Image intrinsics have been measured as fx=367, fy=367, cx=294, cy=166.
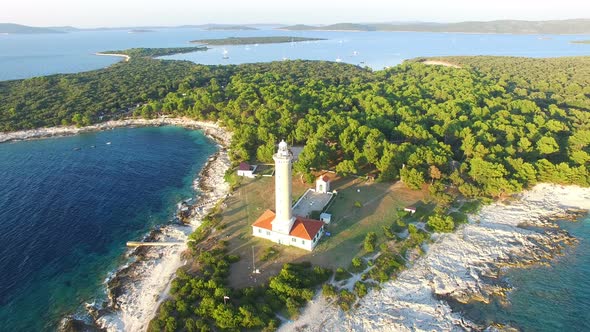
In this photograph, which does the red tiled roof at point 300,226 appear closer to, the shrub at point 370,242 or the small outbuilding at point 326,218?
the small outbuilding at point 326,218

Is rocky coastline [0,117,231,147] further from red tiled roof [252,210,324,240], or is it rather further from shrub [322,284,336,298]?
shrub [322,284,336,298]

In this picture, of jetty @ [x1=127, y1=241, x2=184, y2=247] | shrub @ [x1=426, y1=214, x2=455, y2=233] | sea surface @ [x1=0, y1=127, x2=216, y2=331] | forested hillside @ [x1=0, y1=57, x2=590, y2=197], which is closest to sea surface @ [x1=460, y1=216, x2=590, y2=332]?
shrub @ [x1=426, y1=214, x2=455, y2=233]

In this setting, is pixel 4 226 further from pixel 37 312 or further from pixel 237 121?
pixel 237 121

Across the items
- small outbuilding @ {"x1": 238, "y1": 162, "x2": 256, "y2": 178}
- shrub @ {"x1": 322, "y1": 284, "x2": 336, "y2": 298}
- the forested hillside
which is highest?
the forested hillside

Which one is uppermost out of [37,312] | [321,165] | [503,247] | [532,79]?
[532,79]

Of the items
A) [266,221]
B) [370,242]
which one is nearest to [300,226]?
[266,221]

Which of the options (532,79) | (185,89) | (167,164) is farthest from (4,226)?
(532,79)

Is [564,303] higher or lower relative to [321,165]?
lower
